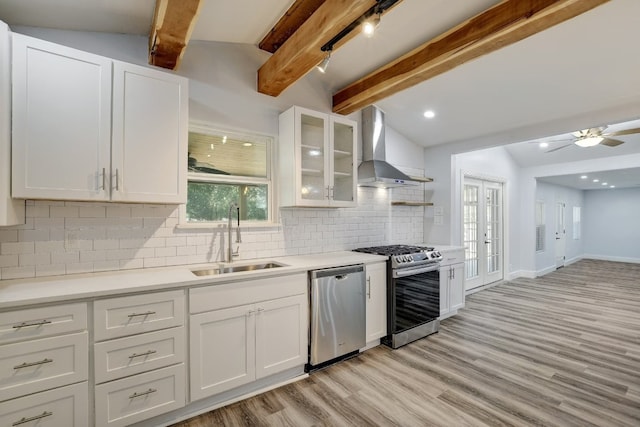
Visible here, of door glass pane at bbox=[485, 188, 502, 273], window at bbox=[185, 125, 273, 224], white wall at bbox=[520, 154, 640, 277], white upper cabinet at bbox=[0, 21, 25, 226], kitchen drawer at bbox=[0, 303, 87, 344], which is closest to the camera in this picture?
kitchen drawer at bbox=[0, 303, 87, 344]

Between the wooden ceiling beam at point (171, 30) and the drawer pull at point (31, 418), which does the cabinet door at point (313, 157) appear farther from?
the drawer pull at point (31, 418)

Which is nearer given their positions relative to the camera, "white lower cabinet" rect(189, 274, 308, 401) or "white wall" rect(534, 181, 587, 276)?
"white lower cabinet" rect(189, 274, 308, 401)

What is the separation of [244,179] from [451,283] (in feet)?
9.87

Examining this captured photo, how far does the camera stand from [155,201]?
2.20 metres

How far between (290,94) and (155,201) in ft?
6.09

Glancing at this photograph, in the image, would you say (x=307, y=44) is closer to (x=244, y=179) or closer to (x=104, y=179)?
(x=244, y=179)

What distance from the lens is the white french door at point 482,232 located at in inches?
214

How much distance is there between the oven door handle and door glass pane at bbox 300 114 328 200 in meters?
1.10

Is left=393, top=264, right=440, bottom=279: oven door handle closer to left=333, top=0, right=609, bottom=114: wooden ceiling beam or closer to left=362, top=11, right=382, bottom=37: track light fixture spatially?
left=333, top=0, right=609, bottom=114: wooden ceiling beam

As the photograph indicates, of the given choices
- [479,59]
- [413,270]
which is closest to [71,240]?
[413,270]

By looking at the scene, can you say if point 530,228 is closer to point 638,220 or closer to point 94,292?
Answer: point 638,220

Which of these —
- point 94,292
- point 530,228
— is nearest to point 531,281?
point 530,228

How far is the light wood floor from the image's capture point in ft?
6.93

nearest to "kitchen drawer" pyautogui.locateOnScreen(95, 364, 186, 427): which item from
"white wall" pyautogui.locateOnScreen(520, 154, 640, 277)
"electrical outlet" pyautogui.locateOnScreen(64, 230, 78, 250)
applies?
"electrical outlet" pyautogui.locateOnScreen(64, 230, 78, 250)
